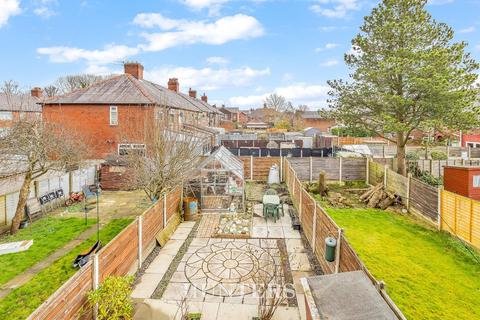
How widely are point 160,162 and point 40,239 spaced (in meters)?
5.36

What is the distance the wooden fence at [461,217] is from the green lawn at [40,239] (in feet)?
46.2

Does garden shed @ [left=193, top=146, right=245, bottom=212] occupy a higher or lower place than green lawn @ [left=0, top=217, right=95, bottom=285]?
higher

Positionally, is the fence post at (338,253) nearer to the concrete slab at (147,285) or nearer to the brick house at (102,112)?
A: the concrete slab at (147,285)

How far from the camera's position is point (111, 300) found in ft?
19.6

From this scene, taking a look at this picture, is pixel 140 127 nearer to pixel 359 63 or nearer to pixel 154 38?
pixel 154 38

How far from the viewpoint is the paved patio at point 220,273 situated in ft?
22.7

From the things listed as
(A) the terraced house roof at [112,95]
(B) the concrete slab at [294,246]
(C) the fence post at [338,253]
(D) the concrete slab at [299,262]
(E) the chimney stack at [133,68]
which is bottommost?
(D) the concrete slab at [299,262]

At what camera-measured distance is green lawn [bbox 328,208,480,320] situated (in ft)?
22.7

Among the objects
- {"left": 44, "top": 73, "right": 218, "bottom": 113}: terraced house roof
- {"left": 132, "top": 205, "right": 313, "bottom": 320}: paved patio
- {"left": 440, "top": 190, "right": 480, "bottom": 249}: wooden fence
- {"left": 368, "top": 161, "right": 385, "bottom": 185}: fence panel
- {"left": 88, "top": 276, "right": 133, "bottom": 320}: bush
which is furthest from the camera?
{"left": 44, "top": 73, "right": 218, "bottom": 113}: terraced house roof

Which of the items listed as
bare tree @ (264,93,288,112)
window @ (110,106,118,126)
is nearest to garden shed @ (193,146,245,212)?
window @ (110,106,118,126)

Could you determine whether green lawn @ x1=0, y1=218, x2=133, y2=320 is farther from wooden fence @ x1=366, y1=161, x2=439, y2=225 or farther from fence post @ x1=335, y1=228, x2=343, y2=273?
wooden fence @ x1=366, y1=161, x2=439, y2=225

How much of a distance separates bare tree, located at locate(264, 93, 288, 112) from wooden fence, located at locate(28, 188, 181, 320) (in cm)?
7916

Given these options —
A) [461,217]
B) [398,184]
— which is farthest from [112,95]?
[461,217]

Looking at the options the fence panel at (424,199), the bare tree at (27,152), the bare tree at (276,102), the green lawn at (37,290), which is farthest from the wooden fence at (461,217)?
the bare tree at (276,102)
